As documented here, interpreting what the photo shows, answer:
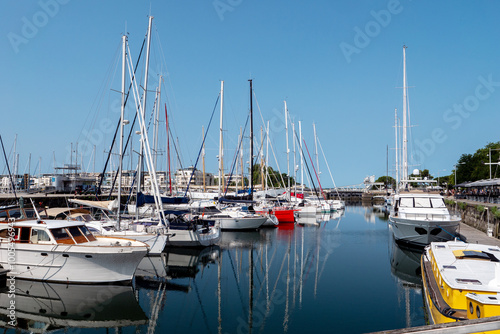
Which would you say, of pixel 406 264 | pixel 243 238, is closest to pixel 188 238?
pixel 243 238

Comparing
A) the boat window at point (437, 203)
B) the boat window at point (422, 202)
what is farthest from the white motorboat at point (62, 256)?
the boat window at point (437, 203)

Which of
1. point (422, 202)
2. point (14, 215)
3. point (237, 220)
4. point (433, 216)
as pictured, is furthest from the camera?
point (237, 220)

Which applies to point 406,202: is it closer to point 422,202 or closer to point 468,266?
point 422,202

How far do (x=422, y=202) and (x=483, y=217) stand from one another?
6401 millimetres

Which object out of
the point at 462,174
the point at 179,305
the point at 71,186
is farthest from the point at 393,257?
the point at 462,174

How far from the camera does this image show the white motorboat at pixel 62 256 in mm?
17469

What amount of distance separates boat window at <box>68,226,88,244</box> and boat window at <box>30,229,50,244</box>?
1052 mm

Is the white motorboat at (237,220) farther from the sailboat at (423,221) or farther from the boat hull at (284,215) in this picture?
the sailboat at (423,221)

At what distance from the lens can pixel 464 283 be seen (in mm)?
11352

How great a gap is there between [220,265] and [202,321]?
31.7 ft

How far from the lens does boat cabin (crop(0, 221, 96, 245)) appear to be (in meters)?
17.9

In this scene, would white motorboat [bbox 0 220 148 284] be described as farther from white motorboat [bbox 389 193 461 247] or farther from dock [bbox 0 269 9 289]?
white motorboat [bbox 389 193 461 247]

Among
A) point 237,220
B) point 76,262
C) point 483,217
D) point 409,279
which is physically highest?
point 483,217

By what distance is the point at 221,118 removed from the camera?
4447 cm
